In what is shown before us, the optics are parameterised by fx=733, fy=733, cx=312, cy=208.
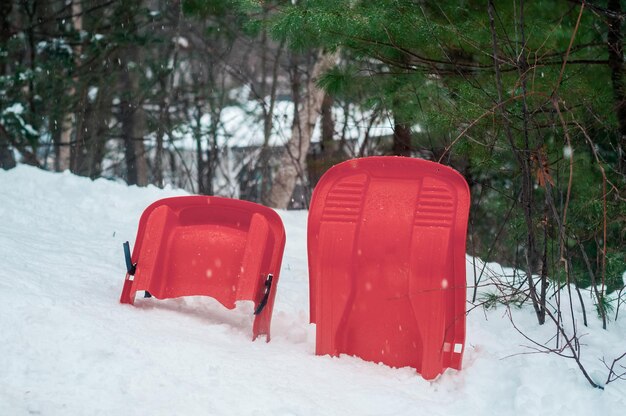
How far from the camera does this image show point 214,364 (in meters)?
3.00

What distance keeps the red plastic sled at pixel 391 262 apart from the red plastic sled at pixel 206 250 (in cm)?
A: 32

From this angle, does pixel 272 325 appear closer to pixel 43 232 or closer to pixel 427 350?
pixel 427 350

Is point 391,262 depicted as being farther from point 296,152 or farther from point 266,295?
point 296,152

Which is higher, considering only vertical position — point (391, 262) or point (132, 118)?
point (132, 118)

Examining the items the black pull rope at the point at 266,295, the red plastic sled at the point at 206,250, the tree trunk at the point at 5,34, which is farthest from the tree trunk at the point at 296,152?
the black pull rope at the point at 266,295

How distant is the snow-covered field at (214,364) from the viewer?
8.79 feet

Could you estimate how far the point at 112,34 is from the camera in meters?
11.6

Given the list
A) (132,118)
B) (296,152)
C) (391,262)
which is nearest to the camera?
(391,262)

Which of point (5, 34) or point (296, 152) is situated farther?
point (5, 34)

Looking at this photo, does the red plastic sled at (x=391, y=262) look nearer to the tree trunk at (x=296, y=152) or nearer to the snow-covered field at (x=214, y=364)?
the snow-covered field at (x=214, y=364)

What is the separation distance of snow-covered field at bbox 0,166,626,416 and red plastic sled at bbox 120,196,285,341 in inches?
6.2

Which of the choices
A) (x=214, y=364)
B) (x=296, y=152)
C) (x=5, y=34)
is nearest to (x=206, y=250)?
(x=214, y=364)

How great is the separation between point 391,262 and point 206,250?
1006mm

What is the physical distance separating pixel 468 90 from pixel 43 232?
307cm
